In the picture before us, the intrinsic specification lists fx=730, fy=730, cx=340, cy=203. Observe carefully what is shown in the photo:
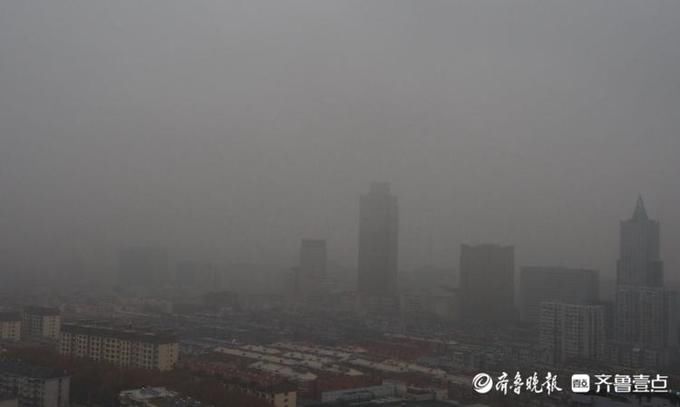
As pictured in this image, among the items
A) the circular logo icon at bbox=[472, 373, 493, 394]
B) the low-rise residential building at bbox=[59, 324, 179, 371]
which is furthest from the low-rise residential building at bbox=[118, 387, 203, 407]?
the circular logo icon at bbox=[472, 373, 493, 394]

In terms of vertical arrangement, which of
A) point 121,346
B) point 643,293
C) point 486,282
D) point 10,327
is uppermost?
point 643,293

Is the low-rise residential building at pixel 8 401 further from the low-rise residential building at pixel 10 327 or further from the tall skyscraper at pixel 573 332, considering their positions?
the tall skyscraper at pixel 573 332

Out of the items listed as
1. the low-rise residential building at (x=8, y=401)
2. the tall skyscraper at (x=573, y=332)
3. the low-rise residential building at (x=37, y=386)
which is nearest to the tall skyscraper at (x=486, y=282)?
the tall skyscraper at (x=573, y=332)

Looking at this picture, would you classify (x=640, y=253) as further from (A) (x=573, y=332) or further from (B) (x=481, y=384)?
(B) (x=481, y=384)

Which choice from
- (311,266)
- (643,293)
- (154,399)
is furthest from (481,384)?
(311,266)

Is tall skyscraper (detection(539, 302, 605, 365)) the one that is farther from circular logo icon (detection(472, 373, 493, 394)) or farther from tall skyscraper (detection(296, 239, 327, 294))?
tall skyscraper (detection(296, 239, 327, 294))

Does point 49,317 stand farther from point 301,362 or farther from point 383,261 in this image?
point 383,261
